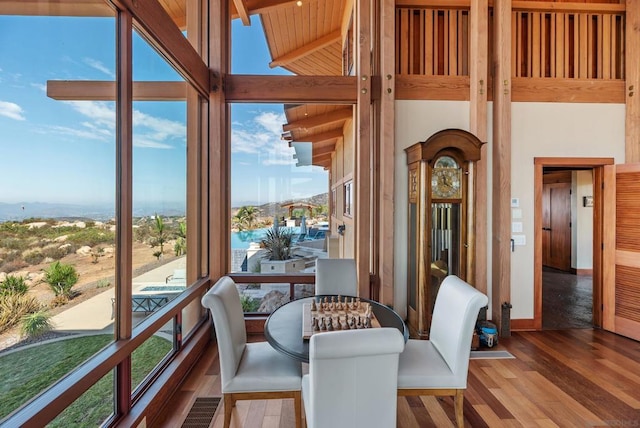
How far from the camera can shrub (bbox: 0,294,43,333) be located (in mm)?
1257

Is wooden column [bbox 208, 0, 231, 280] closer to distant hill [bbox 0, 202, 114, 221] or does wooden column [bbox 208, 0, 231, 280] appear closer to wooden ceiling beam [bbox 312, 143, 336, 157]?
wooden ceiling beam [bbox 312, 143, 336, 157]

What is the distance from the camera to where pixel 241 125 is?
153 inches

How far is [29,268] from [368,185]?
3.00 meters

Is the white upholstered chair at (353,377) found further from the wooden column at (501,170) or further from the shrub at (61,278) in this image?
the wooden column at (501,170)

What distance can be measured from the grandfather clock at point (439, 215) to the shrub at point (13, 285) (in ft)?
10.4

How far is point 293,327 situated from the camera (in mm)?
2145

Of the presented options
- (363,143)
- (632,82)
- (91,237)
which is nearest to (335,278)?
(363,143)

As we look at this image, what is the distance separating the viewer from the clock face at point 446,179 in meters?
3.51

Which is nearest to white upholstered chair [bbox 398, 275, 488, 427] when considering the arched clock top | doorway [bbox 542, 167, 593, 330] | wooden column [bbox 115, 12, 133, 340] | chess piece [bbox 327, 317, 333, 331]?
chess piece [bbox 327, 317, 333, 331]

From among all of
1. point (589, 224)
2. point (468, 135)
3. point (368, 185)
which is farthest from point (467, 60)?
point (589, 224)

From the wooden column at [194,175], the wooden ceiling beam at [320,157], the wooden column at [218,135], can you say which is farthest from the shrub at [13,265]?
the wooden ceiling beam at [320,157]

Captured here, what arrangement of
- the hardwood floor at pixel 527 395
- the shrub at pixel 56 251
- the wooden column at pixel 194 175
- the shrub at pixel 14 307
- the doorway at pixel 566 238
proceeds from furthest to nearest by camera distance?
the doorway at pixel 566 238 → the wooden column at pixel 194 175 → the hardwood floor at pixel 527 395 → the shrub at pixel 56 251 → the shrub at pixel 14 307

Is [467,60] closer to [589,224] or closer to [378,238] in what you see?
[378,238]

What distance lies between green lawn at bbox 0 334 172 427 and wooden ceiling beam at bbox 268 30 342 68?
11.3 ft
